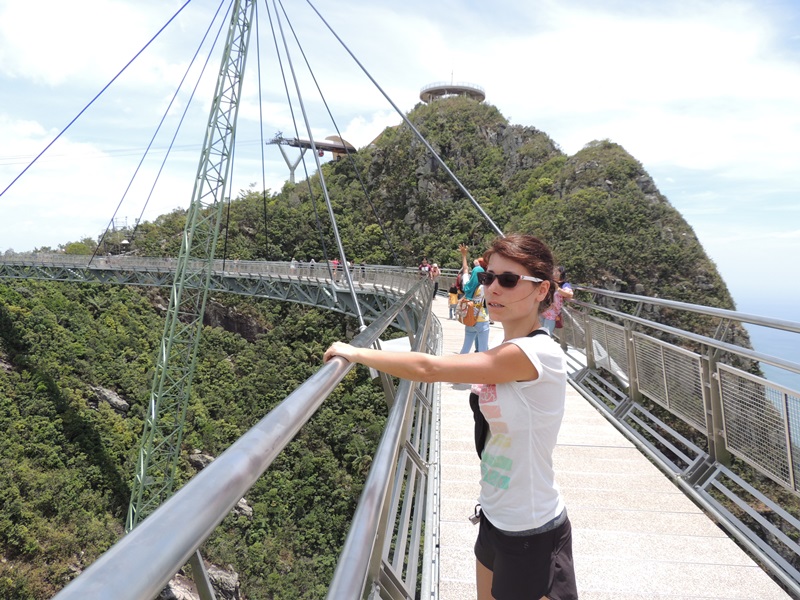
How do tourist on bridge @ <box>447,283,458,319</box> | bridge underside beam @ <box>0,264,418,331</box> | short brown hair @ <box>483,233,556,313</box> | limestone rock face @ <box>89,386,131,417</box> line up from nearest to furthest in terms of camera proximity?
short brown hair @ <box>483,233,556,313</box> < tourist on bridge @ <box>447,283,458,319</box> < bridge underside beam @ <box>0,264,418,331</box> < limestone rock face @ <box>89,386,131,417</box>

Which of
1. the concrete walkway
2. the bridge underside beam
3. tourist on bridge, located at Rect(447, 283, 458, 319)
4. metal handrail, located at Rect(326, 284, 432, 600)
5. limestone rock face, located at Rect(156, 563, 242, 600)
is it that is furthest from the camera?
the bridge underside beam

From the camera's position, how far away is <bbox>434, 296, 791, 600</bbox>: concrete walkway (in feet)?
9.12

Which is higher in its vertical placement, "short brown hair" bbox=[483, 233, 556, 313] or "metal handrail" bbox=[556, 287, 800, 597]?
"short brown hair" bbox=[483, 233, 556, 313]

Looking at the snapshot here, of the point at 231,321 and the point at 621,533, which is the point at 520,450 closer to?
the point at 621,533

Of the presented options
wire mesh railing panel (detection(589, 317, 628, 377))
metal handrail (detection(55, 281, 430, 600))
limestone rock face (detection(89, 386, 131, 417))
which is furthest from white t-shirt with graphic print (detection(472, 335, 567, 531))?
limestone rock face (detection(89, 386, 131, 417))

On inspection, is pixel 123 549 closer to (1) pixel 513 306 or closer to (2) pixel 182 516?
(2) pixel 182 516

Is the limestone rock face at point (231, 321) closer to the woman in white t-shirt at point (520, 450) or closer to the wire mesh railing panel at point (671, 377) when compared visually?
the wire mesh railing panel at point (671, 377)

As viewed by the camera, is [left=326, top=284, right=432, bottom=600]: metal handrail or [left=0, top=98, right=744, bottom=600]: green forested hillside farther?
[left=0, top=98, right=744, bottom=600]: green forested hillside

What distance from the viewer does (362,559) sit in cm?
108

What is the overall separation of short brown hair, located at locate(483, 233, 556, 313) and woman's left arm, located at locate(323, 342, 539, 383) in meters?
0.26

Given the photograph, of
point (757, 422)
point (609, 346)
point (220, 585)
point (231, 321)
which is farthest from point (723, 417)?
point (231, 321)

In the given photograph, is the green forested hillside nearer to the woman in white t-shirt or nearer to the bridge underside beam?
the bridge underside beam

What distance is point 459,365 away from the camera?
1.54 m

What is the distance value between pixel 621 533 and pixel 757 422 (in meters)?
1.02
